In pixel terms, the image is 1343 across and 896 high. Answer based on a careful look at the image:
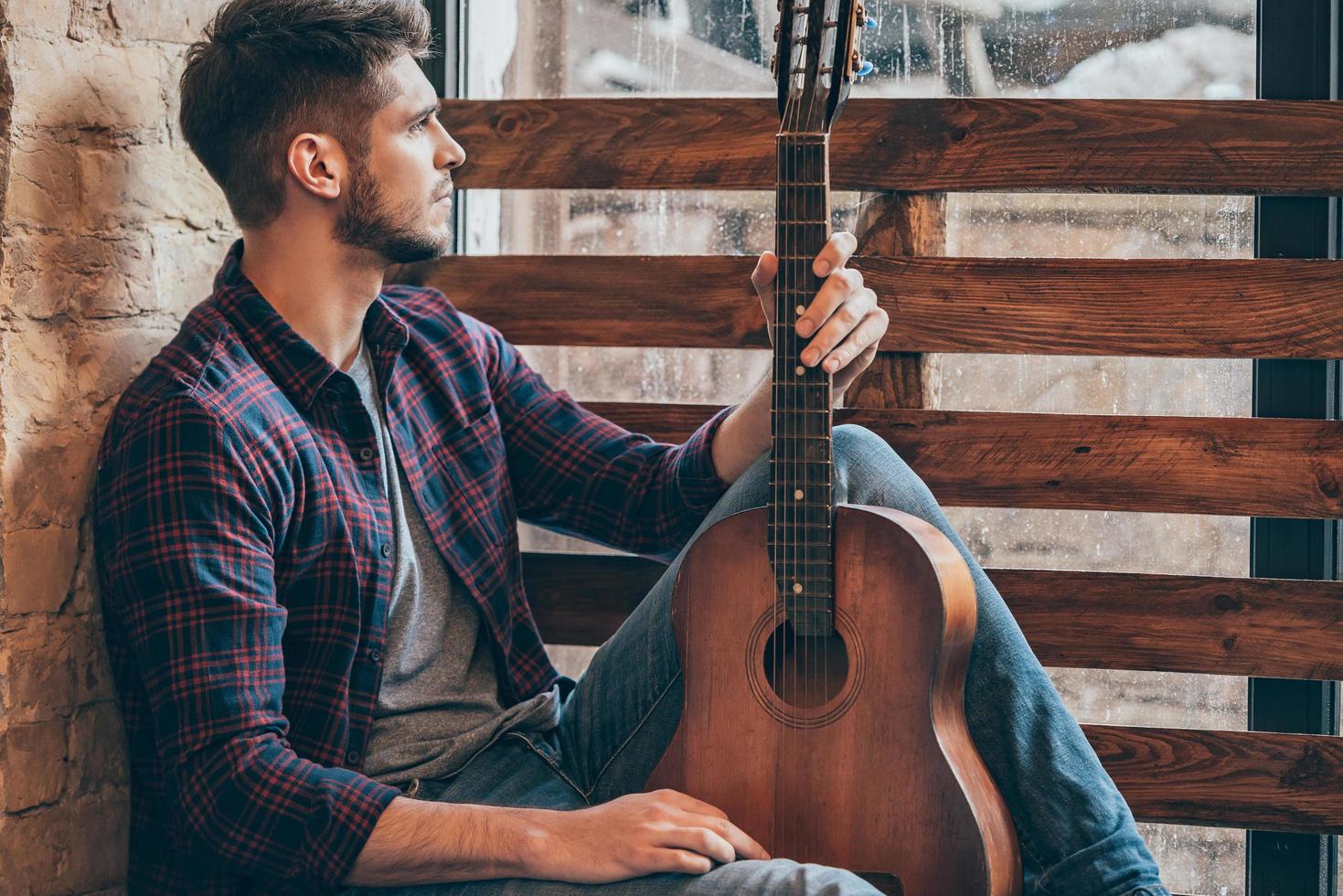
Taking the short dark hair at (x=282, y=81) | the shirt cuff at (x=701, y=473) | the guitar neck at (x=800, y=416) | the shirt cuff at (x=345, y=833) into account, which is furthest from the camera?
the shirt cuff at (x=701, y=473)

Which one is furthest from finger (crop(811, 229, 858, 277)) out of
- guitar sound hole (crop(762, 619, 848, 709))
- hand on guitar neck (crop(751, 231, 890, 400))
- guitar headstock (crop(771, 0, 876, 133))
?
guitar sound hole (crop(762, 619, 848, 709))

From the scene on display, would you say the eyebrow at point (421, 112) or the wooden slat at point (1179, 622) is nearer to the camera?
the eyebrow at point (421, 112)

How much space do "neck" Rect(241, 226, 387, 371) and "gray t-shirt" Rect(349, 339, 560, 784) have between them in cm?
8

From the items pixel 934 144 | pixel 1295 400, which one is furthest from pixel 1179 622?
pixel 934 144

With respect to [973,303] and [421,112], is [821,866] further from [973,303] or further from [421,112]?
[421,112]

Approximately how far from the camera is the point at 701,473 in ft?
5.88

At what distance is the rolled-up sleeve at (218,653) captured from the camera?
1.37 meters

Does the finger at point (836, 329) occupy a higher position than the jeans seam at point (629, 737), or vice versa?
the finger at point (836, 329)

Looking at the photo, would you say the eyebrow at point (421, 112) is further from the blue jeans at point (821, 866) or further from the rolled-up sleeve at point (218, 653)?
the blue jeans at point (821, 866)

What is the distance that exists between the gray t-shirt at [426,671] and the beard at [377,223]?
0.16 meters

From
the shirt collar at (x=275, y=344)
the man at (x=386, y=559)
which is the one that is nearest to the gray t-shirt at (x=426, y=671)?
the man at (x=386, y=559)

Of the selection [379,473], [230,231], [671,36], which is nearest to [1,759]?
[379,473]

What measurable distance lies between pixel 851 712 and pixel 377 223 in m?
0.90

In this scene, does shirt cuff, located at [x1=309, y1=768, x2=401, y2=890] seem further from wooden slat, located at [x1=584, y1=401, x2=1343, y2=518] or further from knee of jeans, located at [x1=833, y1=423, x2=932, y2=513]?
wooden slat, located at [x1=584, y1=401, x2=1343, y2=518]
